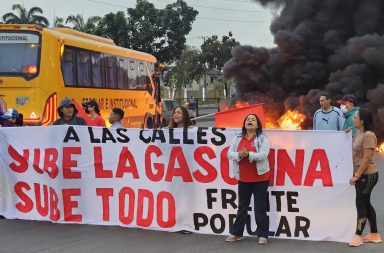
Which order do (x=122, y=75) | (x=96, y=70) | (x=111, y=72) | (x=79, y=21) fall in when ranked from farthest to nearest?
1. (x=79, y=21)
2. (x=122, y=75)
3. (x=111, y=72)
4. (x=96, y=70)

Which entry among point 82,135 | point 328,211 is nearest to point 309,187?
point 328,211

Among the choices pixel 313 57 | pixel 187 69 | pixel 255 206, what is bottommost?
pixel 255 206

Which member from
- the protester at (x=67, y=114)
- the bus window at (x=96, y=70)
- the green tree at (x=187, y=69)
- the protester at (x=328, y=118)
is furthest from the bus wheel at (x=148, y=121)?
the green tree at (x=187, y=69)

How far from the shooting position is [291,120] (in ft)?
70.7

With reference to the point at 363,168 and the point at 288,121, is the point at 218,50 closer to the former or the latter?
the point at 288,121

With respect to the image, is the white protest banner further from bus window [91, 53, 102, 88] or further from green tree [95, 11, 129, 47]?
green tree [95, 11, 129, 47]

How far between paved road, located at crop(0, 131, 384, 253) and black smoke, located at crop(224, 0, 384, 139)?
15.0 m

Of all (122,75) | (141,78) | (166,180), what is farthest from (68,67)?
(166,180)

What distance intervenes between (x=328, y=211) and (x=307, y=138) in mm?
837

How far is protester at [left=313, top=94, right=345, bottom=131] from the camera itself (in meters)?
7.91

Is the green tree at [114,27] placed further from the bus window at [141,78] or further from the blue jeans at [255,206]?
the blue jeans at [255,206]

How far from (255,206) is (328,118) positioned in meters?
2.80

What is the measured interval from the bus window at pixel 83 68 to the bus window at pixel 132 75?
3210mm

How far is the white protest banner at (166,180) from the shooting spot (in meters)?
5.83
